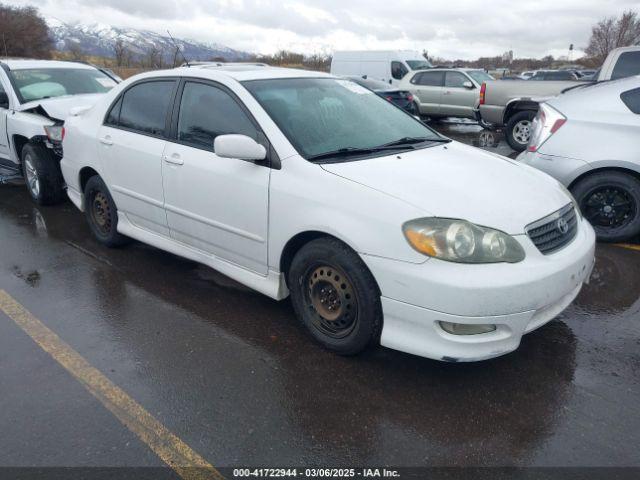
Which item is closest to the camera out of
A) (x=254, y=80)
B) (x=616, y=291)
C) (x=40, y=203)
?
(x=254, y=80)

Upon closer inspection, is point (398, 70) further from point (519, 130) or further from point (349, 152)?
point (349, 152)

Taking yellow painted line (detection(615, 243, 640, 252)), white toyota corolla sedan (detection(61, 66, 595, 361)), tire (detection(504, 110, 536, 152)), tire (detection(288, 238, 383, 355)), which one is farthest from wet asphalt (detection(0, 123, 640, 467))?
tire (detection(504, 110, 536, 152))

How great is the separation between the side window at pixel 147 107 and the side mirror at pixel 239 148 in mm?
1069


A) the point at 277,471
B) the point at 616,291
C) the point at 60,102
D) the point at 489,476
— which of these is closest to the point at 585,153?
the point at 616,291

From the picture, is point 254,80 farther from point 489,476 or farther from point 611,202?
point 611,202

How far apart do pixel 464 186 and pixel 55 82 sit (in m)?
6.16

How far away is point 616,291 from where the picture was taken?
4.00m

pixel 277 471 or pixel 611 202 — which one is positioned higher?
pixel 611 202

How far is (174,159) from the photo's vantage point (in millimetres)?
3762

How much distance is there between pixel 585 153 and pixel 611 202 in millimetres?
535

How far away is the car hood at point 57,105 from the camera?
19.9ft

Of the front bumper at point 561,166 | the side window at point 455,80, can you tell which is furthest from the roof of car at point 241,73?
the side window at point 455,80

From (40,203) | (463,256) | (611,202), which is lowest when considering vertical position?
(40,203)

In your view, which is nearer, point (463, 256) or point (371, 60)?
point (463, 256)
